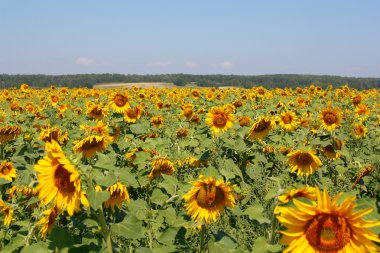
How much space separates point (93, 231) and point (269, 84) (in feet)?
129

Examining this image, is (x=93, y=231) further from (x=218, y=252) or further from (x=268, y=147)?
(x=268, y=147)

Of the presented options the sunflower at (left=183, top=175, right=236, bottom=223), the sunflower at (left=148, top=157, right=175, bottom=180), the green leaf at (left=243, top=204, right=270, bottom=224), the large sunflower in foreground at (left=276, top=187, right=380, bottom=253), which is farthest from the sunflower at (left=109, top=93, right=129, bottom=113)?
the large sunflower in foreground at (left=276, top=187, right=380, bottom=253)

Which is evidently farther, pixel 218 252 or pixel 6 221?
pixel 6 221

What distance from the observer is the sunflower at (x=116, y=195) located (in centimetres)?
243

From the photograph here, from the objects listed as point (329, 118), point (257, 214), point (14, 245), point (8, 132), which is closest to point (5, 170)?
point (8, 132)

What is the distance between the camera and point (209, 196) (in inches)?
97.3

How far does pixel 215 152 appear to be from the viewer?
5500 millimetres

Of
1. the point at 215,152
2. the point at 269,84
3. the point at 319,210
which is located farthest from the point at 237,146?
the point at 269,84

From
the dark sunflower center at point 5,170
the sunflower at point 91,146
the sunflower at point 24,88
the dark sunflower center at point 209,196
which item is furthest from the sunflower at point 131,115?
the sunflower at point 24,88

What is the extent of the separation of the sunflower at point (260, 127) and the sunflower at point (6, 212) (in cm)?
289

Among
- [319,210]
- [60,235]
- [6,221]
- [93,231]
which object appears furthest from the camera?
[6,221]

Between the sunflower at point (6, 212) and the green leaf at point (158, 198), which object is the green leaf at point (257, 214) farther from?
the sunflower at point (6, 212)

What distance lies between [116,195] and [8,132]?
3476 mm

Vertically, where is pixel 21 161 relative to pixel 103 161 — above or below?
below
